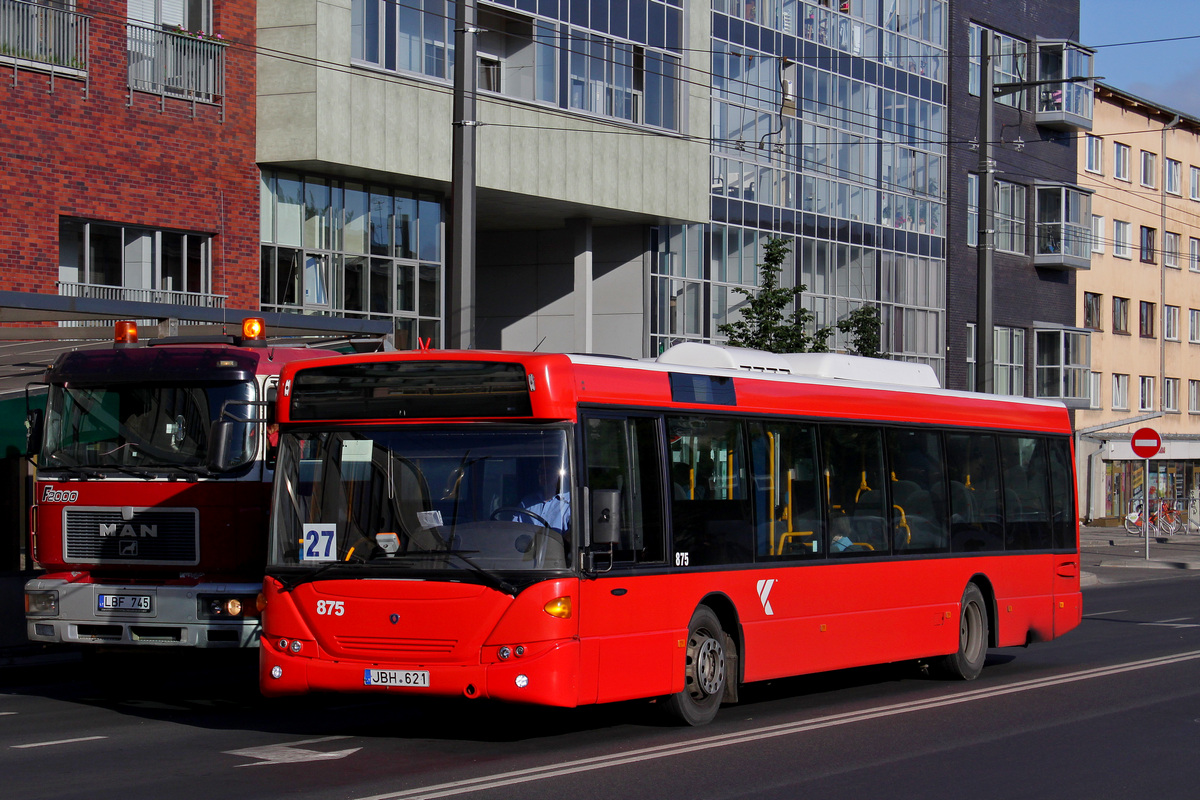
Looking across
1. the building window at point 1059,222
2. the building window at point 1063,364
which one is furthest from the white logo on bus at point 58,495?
the building window at point 1059,222

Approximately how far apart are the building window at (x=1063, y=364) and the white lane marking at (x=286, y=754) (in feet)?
145

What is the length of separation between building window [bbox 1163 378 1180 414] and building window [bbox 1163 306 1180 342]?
1.62 meters

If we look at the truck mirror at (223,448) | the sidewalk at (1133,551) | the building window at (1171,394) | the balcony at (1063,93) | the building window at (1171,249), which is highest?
the balcony at (1063,93)

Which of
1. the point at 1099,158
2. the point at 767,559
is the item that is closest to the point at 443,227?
the point at 767,559

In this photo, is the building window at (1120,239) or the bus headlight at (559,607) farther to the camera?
the building window at (1120,239)

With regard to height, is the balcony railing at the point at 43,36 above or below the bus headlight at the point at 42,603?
above

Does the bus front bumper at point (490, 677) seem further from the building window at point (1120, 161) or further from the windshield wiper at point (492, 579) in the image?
the building window at point (1120, 161)

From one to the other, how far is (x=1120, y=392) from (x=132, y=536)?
1949 inches

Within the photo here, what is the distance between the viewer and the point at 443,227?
2956cm

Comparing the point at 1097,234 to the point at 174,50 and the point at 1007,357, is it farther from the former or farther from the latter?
the point at 174,50

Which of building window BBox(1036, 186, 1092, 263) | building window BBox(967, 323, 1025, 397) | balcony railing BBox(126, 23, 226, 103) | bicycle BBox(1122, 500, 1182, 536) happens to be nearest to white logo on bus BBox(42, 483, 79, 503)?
balcony railing BBox(126, 23, 226, 103)

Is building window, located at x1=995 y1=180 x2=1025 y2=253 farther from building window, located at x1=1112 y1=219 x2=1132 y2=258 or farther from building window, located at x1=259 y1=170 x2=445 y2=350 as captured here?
building window, located at x1=259 y1=170 x2=445 y2=350

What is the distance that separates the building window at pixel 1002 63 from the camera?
4769 centimetres

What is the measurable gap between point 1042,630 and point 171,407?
8.72 meters
